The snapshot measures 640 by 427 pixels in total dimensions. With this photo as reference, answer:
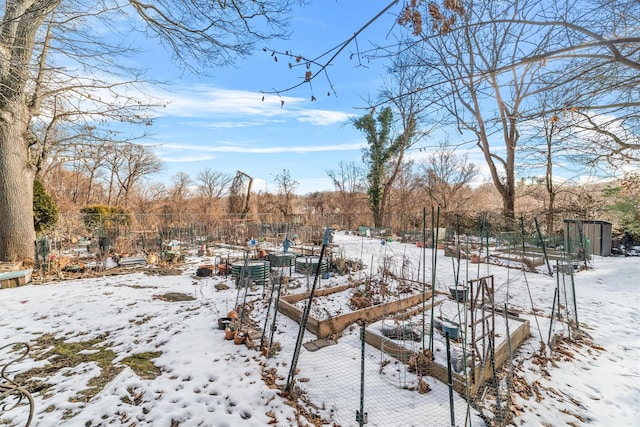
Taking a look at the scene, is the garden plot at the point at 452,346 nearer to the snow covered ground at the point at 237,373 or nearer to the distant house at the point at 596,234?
the snow covered ground at the point at 237,373

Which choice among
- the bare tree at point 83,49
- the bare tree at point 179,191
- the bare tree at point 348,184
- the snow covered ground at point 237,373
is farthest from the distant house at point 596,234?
the bare tree at point 179,191

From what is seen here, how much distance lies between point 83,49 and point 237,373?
585 cm

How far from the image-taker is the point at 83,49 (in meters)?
4.66

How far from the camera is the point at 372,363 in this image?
3.56m

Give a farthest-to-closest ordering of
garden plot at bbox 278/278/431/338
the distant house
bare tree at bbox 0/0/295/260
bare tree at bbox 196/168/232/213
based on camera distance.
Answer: bare tree at bbox 196/168/232/213 < the distant house < garden plot at bbox 278/278/431/338 < bare tree at bbox 0/0/295/260

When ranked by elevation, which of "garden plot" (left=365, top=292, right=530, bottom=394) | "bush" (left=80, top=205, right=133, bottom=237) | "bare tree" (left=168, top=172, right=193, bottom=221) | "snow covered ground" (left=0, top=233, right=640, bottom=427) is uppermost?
"bare tree" (left=168, top=172, right=193, bottom=221)

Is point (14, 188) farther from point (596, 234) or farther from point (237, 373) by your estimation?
point (596, 234)

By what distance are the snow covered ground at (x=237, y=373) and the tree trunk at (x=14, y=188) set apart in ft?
9.31

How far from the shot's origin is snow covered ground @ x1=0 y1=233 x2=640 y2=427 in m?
2.64

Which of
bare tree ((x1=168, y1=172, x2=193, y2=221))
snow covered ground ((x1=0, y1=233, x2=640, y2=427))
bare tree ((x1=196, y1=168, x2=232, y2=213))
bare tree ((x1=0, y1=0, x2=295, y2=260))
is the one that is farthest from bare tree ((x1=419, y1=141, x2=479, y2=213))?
Result: bare tree ((x1=196, y1=168, x2=232, y2=213))

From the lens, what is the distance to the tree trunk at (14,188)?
7.39 metres

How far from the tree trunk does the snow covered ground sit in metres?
2.84

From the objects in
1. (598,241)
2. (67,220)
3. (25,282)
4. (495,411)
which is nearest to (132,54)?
(25,282)

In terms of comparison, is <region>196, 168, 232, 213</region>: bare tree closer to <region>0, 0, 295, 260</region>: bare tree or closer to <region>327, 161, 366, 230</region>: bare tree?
<region>327, 161, 366, 230</region>: bare tree
